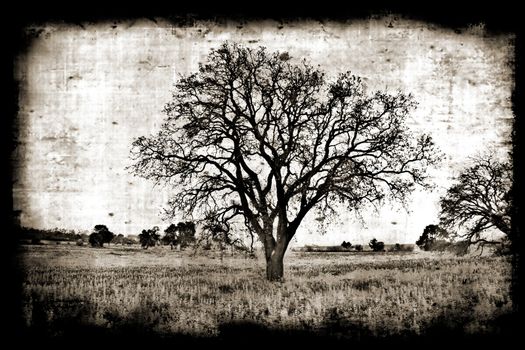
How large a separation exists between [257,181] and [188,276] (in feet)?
3.33

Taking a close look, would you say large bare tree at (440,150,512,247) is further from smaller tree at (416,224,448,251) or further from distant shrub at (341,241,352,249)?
distant shrub at (341,241,352,249)

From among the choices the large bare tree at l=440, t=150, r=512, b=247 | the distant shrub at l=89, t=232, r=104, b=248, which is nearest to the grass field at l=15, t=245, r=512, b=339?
the distant shrub at l=89, t=232, r=104, b=248

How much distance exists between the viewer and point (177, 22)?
16.2 ft

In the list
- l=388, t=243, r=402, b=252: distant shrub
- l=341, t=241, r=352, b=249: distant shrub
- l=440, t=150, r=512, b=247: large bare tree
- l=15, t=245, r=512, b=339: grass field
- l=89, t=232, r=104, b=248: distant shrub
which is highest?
l=440, t=150, r=512, b=247: large bare tree

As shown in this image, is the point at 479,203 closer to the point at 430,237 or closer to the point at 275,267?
the point at 430,237

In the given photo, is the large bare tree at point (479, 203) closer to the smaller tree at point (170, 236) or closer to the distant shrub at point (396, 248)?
the distant shrub at point (396, 248)

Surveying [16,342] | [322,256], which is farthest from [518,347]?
[16,342]

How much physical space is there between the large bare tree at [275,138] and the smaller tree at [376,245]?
0.34 metres

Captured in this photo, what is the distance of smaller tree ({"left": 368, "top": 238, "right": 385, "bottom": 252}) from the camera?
188 inches

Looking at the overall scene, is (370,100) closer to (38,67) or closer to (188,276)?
(188,276)

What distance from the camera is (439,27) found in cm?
488

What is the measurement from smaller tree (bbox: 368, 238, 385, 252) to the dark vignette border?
3.77 ft

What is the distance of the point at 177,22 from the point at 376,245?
2634 mm

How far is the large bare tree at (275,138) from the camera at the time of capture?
15.9ft
